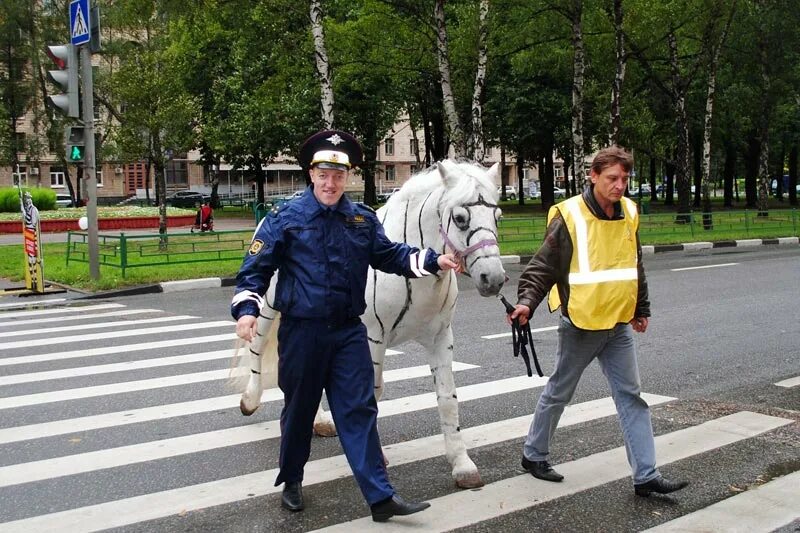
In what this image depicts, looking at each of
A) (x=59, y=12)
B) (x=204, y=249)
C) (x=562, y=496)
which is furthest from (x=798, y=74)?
(x=59, y=12)

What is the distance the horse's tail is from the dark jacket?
6.74 feet

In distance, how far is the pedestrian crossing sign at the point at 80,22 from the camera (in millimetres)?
15586

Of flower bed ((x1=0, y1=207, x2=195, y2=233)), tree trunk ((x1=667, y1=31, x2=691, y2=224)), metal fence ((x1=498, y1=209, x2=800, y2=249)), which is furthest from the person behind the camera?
flower bed ((x1=0, y1=207, x2=195, y2=233))

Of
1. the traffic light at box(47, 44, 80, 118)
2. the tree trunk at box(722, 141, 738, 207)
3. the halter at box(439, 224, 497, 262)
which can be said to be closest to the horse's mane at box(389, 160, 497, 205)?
the halter at box(439, 224, 497, 262)

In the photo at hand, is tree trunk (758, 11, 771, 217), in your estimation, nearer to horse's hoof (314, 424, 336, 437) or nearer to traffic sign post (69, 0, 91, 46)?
traffic sign post (69, 0, 91, 46)

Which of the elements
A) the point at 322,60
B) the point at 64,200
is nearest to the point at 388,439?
the point at 322,60

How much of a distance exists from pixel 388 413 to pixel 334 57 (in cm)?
1801

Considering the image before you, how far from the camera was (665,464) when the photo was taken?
18.5 feet

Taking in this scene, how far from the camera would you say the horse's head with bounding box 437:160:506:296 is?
4.66 m

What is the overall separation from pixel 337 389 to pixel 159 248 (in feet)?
47.5

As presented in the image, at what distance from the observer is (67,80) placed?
15.5 metres

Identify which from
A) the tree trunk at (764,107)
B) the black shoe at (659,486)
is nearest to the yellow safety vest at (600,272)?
the black shoe at (659,486)

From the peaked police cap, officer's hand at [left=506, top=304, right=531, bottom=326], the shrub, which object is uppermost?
the shrub

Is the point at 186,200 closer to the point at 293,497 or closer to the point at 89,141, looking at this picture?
the point at 89,141
